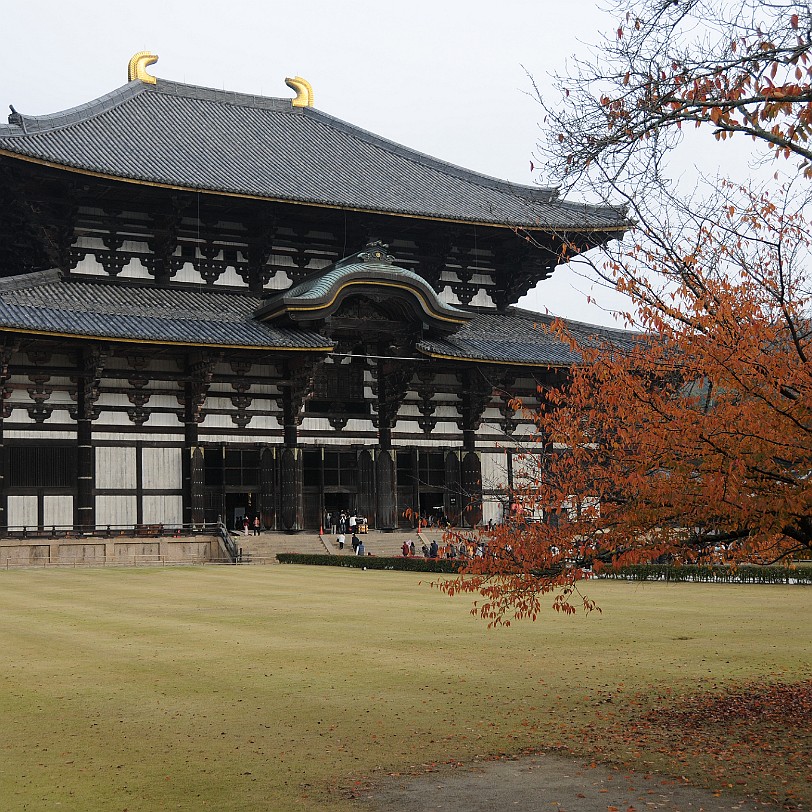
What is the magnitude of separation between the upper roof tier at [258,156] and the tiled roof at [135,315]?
4523 mm

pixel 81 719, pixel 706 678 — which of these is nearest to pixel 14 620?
pixel 81 719

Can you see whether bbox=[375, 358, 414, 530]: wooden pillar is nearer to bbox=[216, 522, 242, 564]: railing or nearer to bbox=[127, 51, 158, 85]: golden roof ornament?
bbox=[216, 522, 242, 564]: railing

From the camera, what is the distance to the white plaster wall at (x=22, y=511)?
3781cm

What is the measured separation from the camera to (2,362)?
36906 millimetres

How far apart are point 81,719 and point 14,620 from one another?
8610 millimetres

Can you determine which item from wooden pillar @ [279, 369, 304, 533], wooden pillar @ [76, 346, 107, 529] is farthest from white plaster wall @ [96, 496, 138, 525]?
wooden pillar @ [279, 369, 304, 533]

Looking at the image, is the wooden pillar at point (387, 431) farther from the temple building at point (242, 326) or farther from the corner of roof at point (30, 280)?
the corner of roof at point (30, 280)

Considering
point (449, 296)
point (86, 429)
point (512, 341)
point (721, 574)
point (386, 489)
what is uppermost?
point (449, 296)

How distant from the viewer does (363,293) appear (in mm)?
42656

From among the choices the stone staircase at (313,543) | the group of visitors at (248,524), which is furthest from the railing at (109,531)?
the group of visitors at (248,524)

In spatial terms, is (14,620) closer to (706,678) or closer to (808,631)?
(706,678)

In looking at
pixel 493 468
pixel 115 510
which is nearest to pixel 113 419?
pixel 115 510

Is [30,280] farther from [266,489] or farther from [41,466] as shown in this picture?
[266,489]

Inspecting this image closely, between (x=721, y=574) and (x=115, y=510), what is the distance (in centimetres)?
2175
